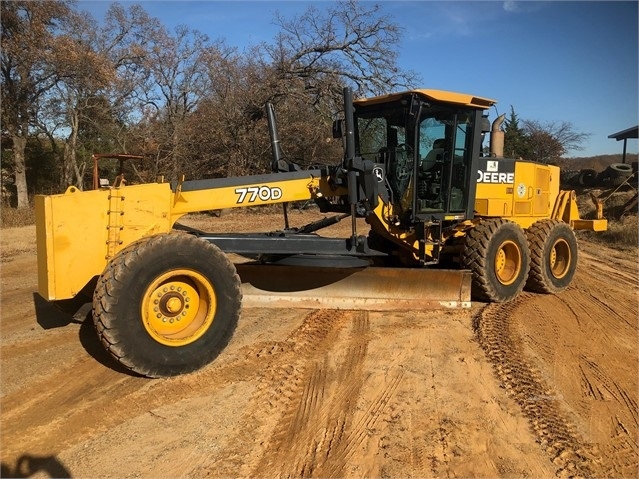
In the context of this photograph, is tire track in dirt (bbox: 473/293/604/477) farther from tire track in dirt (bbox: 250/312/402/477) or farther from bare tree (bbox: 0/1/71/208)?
bare tree (bbox: 0/1/71/208)

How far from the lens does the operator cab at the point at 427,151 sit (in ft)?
20.5

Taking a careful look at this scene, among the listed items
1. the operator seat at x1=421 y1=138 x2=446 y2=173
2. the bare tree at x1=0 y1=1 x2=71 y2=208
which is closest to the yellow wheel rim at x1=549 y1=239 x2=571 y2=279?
the operator seat at x1=421 y1=138 x2=446 y2=173

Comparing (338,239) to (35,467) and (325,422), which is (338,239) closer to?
(325,422)

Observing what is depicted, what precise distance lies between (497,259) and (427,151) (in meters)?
1.86

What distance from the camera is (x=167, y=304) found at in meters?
4.36

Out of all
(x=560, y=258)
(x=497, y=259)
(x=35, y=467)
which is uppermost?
(x=497, y=259)

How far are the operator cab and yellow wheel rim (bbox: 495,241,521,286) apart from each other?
35.1 inches

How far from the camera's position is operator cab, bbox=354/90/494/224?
20.5 feet

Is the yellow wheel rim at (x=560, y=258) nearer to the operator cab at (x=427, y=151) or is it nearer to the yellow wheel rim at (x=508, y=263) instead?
the yellow wheel rim at (x=508, y=263)

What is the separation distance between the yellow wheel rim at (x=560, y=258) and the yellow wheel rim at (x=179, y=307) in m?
5.83

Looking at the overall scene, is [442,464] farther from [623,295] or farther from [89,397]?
[623,295]

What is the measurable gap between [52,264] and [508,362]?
3.99 metres

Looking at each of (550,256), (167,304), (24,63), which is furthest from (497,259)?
(24,63)

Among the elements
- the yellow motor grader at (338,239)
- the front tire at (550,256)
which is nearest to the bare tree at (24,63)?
the yellow motor grader at (338,239)
